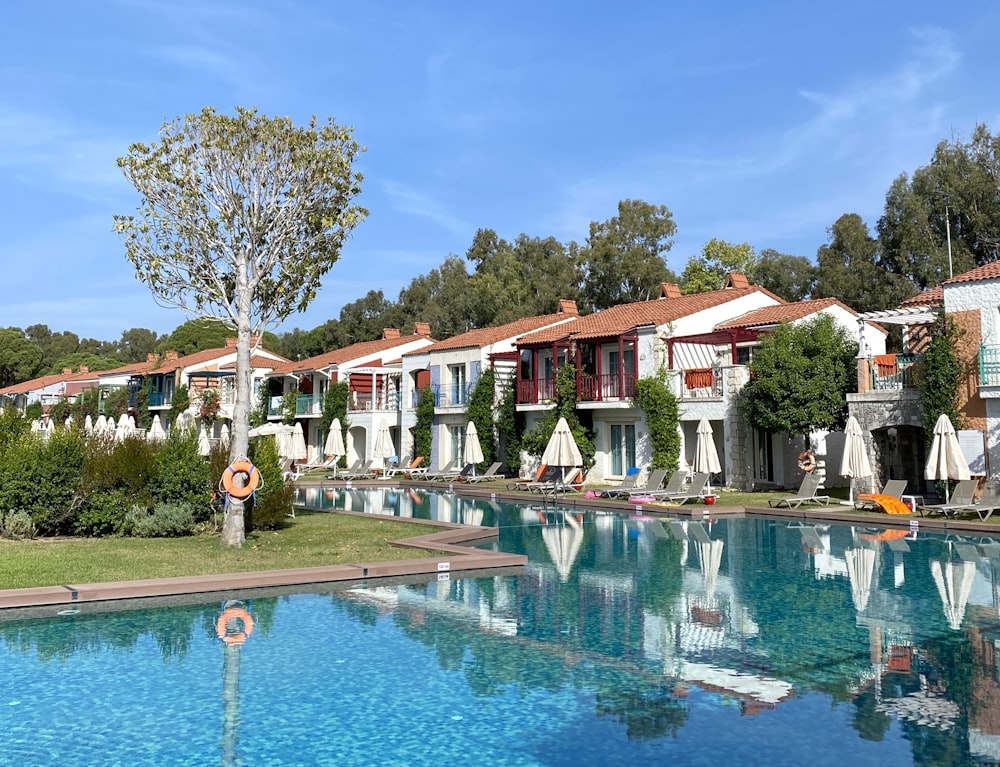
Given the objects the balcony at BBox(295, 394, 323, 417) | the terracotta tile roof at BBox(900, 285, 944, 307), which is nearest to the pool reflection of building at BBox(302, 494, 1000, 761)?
the terracotta tile roof at BBox(900, 285, 944, 307)

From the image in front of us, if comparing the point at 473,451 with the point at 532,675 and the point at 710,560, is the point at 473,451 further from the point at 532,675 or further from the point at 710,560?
the point at 532,675

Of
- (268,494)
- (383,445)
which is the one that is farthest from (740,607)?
(383,445)

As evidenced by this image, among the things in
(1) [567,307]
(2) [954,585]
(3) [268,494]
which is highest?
(1) [567,307]

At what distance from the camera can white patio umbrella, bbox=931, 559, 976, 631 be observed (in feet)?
33.8

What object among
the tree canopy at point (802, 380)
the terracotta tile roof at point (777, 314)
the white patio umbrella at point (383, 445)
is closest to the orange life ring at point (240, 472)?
the tree canopy at point (802, 380)

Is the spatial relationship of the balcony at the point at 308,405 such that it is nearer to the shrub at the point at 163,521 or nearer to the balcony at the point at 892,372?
the balcony at the point at 892,372

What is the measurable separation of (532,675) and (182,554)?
7.97m

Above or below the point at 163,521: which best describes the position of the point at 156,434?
above

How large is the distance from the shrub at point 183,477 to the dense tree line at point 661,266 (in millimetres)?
36377

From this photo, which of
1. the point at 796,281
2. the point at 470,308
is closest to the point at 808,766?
the point at 796,281

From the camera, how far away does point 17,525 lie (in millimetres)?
15641

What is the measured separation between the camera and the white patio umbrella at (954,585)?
33.8 feet

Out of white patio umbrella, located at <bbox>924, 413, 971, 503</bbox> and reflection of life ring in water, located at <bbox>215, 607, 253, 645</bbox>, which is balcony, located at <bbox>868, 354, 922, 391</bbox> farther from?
reflection of life ring in water, located at <bbox>215, 607, 253, 645</bbox>

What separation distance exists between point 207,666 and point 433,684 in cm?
222
